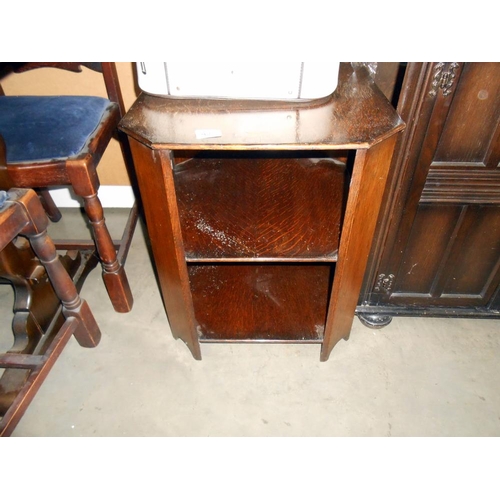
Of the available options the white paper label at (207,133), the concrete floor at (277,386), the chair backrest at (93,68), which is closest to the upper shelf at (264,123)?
the white paper label at (207,133)

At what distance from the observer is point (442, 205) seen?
1152mm

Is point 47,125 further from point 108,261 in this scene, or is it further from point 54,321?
point 54,321

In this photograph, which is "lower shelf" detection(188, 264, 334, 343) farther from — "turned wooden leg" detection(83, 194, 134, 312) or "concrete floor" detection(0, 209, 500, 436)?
"turned wooden leg" detection(83, 194, 134, 312)

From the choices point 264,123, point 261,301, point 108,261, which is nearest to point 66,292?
point 108,261

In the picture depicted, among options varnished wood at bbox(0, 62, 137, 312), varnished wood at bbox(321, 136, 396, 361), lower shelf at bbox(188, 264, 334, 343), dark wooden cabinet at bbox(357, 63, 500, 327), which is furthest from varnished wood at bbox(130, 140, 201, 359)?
dark wooden cabinet at bbox(357, 63, 500, 327)

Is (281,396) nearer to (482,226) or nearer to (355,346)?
(355,346)

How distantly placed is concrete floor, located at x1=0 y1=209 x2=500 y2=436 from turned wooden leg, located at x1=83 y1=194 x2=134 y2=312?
74 millimetres

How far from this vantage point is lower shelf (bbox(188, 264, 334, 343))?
4.33ft

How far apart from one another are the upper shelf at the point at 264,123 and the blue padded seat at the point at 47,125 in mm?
337

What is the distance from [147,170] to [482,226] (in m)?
0.99

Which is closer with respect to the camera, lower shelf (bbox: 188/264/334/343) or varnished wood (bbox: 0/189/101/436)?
varnished wood (bbox: 0/189/101/436)

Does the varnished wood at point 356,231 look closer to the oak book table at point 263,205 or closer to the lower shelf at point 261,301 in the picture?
the oak book table at point 263,205

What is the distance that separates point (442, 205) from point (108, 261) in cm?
111
